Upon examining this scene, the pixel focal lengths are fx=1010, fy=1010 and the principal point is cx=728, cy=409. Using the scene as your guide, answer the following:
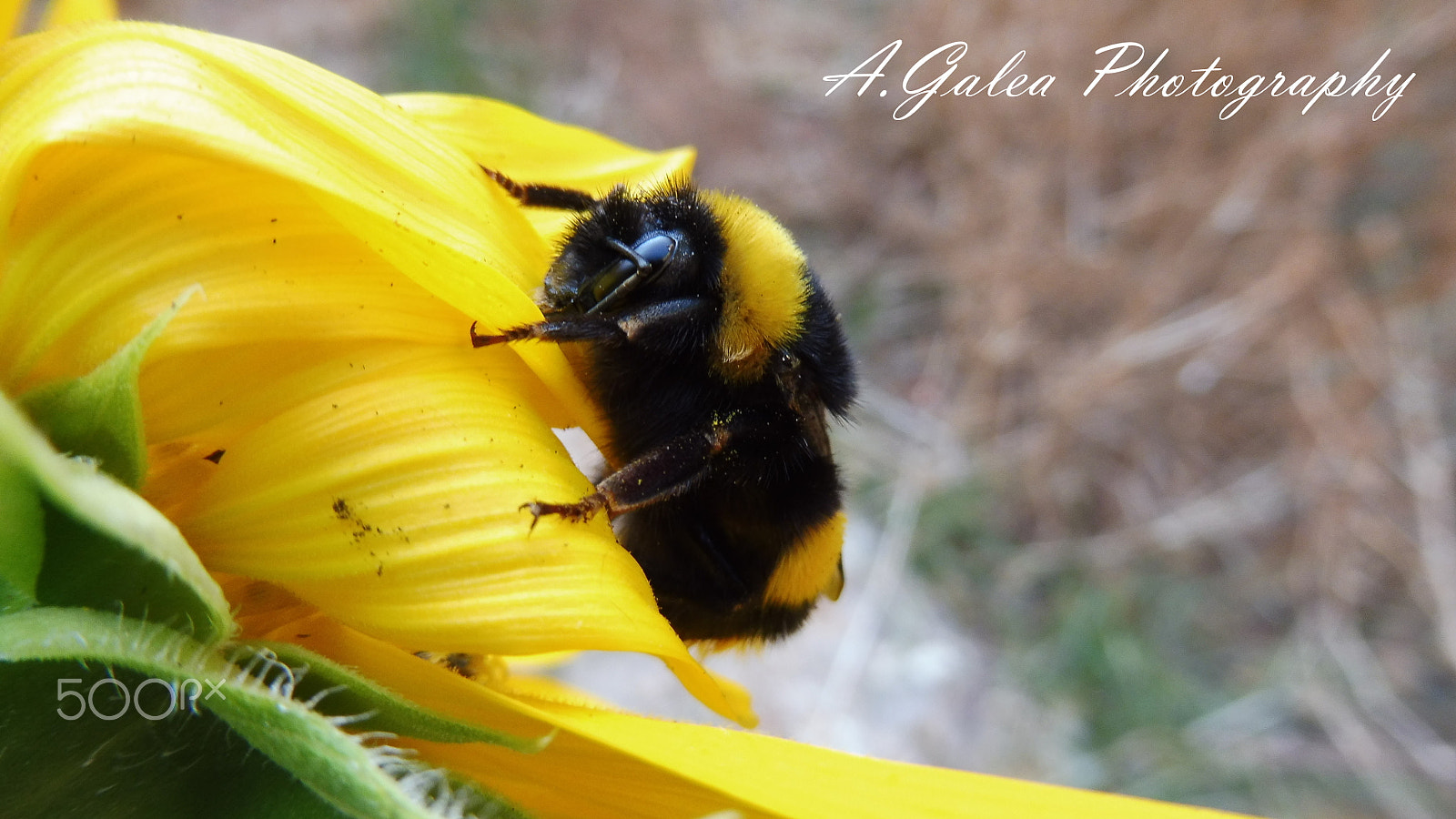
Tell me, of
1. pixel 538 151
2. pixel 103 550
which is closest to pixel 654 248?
pixel 538 151

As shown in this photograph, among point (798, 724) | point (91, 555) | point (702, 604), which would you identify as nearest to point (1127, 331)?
point (798, 724)

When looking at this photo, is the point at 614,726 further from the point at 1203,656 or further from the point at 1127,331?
the point at 1127,331

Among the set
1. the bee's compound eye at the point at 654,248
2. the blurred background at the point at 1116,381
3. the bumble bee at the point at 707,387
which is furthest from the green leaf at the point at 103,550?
the blurred background at the point at 1116,381

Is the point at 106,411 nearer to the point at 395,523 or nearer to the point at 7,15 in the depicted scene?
the point at 395,523

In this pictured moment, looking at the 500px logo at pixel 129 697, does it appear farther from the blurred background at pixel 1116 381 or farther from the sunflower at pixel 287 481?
the blurred background at pixel 1116 381

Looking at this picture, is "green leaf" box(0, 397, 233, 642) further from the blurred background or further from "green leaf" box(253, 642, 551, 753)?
the blurred background

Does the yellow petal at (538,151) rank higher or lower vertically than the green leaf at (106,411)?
lower
